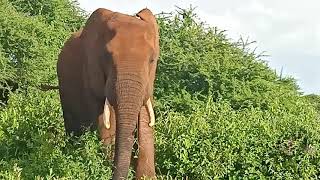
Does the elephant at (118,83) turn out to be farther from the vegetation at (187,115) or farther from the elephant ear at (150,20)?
the vegetation at (187,115)

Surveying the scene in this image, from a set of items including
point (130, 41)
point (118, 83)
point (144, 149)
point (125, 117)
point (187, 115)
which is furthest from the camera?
point (187, 115)

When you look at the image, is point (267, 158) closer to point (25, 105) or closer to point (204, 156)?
point (204, 156)

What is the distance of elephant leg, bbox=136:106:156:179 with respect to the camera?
8648mm

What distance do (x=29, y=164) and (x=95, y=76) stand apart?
1.13m

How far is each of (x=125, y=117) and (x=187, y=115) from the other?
14.0 ft

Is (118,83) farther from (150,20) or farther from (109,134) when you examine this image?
(150,20)

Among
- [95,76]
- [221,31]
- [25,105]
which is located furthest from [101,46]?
[221,31]

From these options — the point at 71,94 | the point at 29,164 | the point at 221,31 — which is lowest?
the point at 29,164

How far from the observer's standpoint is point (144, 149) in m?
8.76

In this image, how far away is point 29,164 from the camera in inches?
332

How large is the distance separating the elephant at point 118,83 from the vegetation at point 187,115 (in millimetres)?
314

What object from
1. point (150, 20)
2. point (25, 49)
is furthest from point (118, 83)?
point (25, 49)

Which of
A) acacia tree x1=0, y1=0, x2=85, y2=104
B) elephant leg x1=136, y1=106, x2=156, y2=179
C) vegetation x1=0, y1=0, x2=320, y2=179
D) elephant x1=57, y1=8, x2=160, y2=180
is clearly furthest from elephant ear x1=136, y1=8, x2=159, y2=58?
acacia tree x1=0, y1=0, x2=85, y2=104

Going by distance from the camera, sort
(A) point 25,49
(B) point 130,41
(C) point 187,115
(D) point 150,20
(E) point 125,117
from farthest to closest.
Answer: (A) point 25,49, (C) point 187,115, (D) point 150,20, (B) point 130,41, (E) point 125,117
